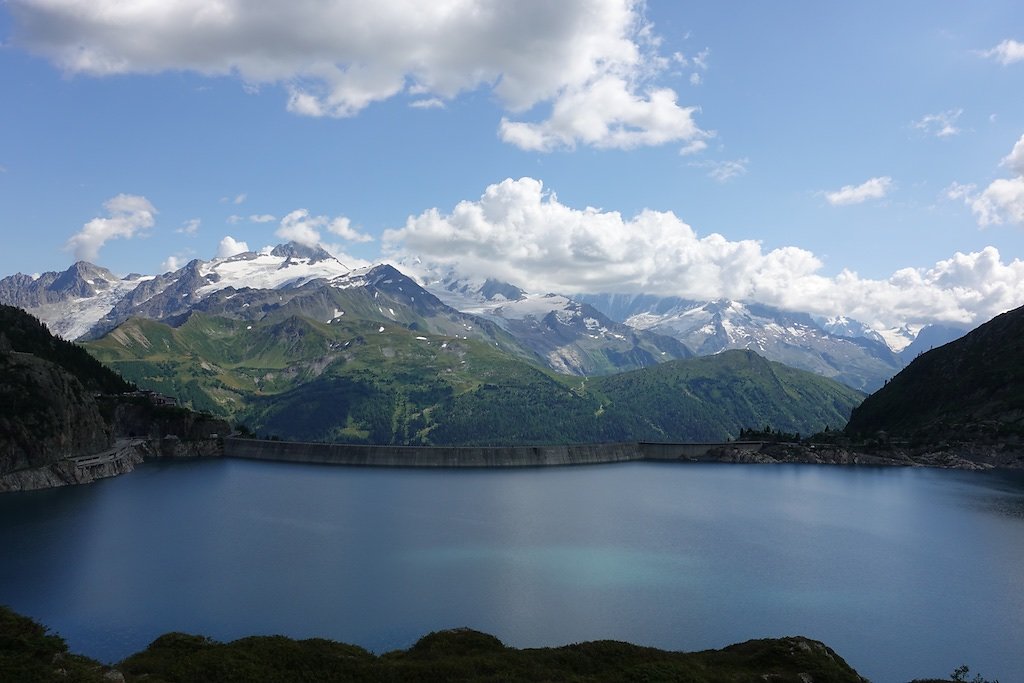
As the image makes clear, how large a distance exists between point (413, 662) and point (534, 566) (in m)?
40.1

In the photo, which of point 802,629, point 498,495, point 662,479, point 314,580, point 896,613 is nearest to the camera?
point 802,629

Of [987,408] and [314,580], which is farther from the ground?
[987,408]

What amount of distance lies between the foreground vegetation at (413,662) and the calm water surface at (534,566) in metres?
11.6

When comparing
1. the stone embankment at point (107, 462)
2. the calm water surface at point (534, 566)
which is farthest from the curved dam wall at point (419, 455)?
the calm water surface at point (534, 566)

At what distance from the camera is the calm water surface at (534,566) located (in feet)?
209

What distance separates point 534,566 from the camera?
84.2m

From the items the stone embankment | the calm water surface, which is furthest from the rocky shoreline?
the stone embankment

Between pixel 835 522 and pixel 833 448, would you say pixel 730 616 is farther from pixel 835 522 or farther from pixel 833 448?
pixel 833 448

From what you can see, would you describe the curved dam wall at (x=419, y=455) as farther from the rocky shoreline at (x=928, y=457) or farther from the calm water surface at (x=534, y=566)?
the rocky shoreline at (x=928, y=457)

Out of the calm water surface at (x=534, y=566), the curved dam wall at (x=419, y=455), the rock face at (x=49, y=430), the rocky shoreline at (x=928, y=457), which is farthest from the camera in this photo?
the curved dam wall at (x=419, y=455)

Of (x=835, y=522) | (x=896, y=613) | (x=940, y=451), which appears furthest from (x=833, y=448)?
(x=896, y=613)

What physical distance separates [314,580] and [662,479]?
105631mm

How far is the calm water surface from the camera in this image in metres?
63.6

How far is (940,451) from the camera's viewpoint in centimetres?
18562
